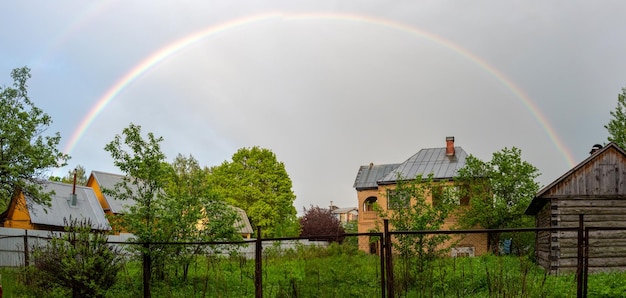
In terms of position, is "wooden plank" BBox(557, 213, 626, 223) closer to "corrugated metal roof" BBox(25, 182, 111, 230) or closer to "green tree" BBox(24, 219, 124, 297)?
"green tree" BBox(24, 219, 124, 297)

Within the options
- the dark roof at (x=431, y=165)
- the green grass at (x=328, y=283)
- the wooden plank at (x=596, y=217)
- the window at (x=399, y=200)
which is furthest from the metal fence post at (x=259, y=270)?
the dark roof at (x=431, y=165)

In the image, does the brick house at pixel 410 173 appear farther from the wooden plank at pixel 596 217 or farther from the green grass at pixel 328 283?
the green grass at pixel 328 283

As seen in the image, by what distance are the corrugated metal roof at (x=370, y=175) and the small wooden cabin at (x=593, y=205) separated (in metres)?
30.0

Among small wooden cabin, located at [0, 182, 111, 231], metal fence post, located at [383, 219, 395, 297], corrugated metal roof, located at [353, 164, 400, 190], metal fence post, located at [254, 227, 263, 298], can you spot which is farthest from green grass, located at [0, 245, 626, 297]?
corrugated metal roof, located at [353, 164, 400, 190]

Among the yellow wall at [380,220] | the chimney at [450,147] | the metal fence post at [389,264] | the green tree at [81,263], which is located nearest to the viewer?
the metal fence post at [389,264]

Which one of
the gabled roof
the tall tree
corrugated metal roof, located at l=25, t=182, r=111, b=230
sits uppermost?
the gabled roof

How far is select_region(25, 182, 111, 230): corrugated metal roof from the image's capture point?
32.8 meters

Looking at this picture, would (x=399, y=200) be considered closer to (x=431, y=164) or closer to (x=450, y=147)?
(x=431, y=164)

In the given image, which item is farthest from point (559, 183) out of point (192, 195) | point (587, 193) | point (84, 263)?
point (84, 263)

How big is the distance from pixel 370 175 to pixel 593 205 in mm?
31882

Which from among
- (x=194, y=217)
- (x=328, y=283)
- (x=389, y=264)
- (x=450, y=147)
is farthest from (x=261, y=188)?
(x=389, y=264)

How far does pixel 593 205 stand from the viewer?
20953mm

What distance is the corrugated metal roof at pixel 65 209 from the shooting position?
107 feet

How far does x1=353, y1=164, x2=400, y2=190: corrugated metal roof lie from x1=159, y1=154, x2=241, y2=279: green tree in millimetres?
36515
